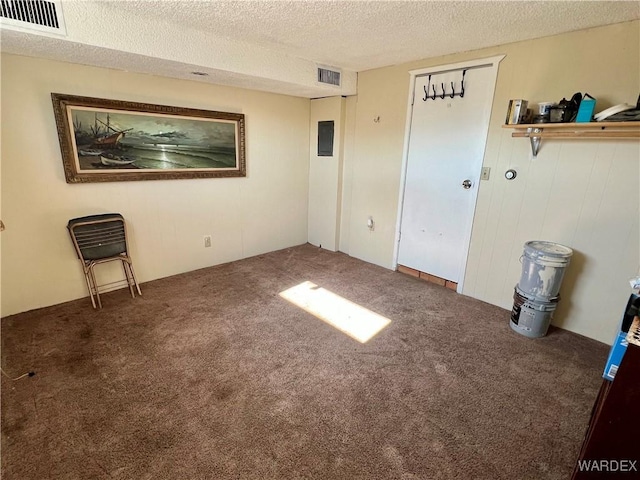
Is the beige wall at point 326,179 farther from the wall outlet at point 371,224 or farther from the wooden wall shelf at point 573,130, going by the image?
the wooden wall shelf at point 573,130

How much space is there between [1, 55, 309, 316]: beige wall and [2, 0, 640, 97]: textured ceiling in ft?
0.75

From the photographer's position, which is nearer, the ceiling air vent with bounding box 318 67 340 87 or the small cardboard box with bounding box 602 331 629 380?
the small cardboard box with bounding box 602 331 629 380

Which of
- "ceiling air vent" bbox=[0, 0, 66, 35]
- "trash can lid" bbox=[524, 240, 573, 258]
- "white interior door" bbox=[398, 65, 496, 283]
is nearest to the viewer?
"ceiling air vent" bbox=[0, 0, 66, 35]

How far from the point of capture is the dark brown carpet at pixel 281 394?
1479 millimetres

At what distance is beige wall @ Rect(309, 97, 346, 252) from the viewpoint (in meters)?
3.99

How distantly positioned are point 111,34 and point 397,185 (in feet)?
9.30

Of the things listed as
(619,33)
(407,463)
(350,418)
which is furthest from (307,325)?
(619,33)

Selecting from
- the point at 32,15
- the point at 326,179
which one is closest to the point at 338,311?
the point at 326,179

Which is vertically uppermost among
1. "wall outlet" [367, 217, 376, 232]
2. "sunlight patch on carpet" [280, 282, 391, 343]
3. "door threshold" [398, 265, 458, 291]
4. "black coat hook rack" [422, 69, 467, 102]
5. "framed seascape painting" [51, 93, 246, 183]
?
"black coat hook rack" [422, 69, 467, 102]

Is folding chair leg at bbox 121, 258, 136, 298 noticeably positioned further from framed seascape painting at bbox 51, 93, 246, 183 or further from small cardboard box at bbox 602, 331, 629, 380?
small cardboard box at bbox 602, 331, 629, 380

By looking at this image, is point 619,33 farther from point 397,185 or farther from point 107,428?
point 107,428

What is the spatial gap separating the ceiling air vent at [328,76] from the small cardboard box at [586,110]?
2.25 m

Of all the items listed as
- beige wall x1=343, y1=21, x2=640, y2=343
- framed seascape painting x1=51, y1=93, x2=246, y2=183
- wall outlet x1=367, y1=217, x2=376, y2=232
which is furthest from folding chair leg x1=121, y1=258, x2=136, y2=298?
beige wall x1=343, y1=21, x2=640, y2=343

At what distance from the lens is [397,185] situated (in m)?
3.57
